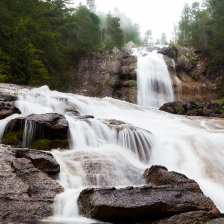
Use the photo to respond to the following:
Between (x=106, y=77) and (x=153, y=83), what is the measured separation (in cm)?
553

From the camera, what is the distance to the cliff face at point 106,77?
28188 millimetres

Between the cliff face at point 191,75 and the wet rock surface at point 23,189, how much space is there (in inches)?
962

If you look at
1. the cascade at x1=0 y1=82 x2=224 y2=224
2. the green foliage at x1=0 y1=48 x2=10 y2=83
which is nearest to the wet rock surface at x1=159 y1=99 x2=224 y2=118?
the cascade at x1=0 y1=82 x2=224 y2=224

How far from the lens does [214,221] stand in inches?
142

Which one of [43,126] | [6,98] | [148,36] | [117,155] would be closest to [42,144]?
[43,126]

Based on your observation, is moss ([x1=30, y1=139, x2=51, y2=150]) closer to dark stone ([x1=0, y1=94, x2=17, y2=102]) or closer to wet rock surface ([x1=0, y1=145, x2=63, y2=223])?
wet rock surface ([x1=0, y1=145, x2=63, y2=223])

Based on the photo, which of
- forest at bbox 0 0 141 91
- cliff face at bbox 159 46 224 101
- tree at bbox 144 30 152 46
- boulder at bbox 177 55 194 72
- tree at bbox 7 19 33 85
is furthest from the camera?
tree at bbox 144 30 152 46

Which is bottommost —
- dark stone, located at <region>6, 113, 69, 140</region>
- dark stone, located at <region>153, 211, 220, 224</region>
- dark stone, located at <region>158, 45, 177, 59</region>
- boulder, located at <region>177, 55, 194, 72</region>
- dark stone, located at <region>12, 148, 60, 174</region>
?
dark stone, located at <region>153, 211, 220, 224</region>

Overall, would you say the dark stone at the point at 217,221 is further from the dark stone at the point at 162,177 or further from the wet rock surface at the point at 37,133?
the wet rock surface at the point at 37,133

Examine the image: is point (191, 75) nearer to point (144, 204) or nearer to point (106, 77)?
point (106, 77)

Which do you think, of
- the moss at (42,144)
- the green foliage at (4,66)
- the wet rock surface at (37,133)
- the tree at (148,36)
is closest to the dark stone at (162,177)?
the wet rock surface at (37,133)

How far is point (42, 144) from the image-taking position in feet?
26.6

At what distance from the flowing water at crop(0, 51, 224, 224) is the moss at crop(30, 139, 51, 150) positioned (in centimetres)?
36

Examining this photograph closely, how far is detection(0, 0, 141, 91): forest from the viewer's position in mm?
18438
